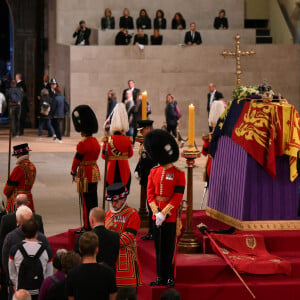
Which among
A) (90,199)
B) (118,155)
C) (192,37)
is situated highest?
(192,37)

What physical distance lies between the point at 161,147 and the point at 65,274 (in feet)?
8.94

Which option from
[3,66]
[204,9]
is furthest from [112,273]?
[3,66]

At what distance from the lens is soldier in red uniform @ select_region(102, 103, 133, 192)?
12859 millimetres

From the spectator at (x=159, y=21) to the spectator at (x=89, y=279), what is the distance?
Result: 24870 mm

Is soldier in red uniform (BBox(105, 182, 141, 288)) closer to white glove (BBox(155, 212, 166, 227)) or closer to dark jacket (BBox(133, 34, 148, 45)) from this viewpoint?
white glove (BBox(155, 212, 166, 227))

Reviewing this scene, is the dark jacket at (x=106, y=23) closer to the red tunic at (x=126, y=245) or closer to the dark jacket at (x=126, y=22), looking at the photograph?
the dark jacket at (x=126, y=22)

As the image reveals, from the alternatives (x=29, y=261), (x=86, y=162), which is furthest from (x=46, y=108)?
(x=29, y=261)

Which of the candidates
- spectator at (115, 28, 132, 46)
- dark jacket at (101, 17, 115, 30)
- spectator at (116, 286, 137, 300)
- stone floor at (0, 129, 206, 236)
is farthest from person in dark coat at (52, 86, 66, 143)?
spectator at (116, 286, 137, 300)

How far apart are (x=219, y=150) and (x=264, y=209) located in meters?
1.25

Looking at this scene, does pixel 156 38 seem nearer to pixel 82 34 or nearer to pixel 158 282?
pixel 82 34

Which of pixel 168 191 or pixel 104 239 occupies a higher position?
pixel 168 191

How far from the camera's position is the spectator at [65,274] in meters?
7.65

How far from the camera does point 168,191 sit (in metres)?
10.2

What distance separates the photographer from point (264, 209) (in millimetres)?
11422
